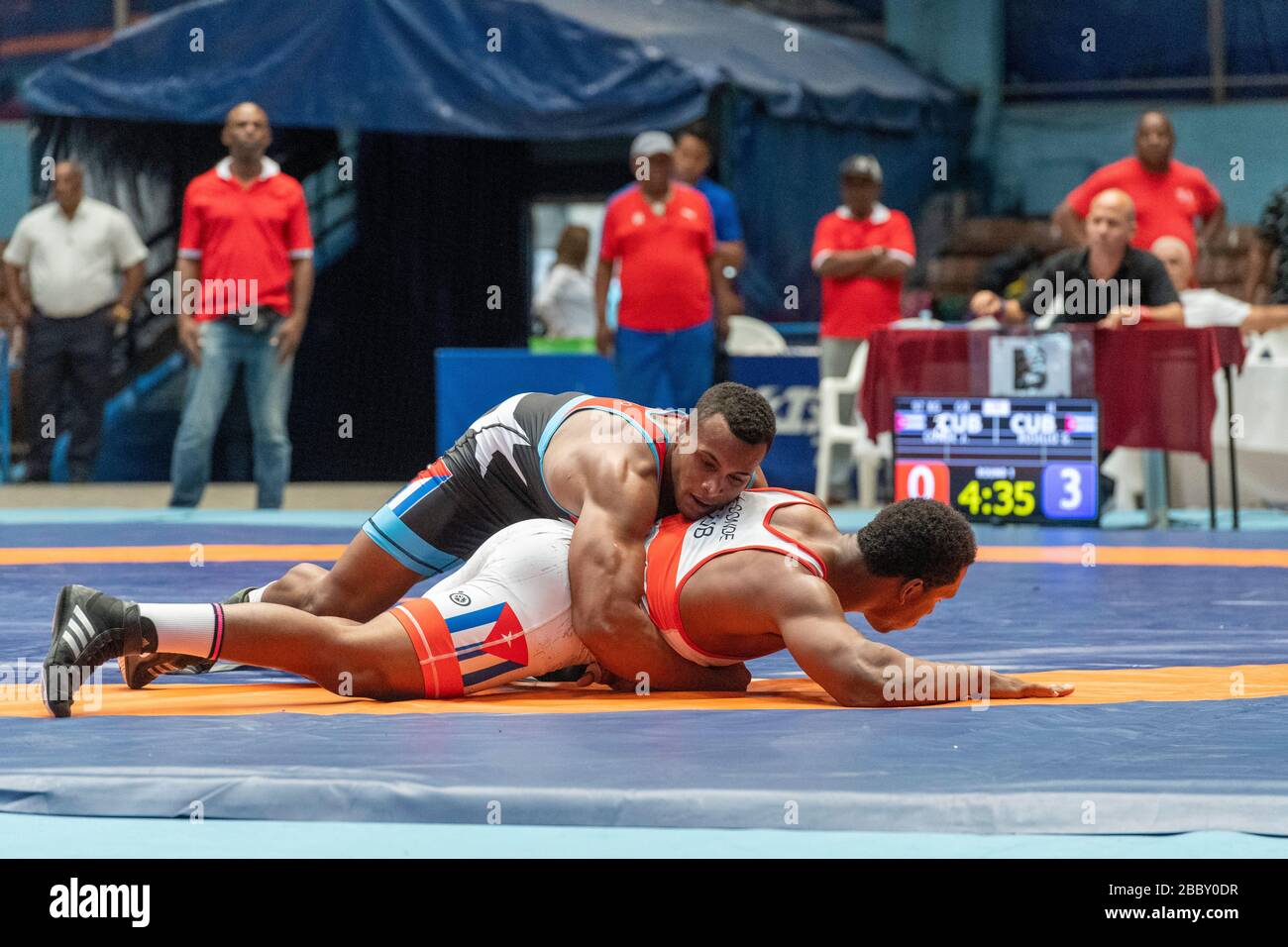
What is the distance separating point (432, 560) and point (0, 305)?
30.3 feet

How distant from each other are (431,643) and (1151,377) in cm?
495

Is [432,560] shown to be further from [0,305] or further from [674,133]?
[0,305]

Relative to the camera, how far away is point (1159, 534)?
792 centimetres

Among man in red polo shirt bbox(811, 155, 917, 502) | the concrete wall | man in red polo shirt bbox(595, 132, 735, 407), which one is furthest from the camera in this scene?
the concrete wall

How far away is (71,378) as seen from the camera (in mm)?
11211

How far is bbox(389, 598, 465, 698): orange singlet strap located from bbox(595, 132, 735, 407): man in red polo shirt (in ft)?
15.9

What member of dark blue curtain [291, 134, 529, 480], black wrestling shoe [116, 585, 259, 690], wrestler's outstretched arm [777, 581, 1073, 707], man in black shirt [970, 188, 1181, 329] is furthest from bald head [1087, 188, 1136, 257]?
black wrestling shoe [116, 585, 259, 690]

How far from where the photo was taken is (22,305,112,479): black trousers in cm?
Result: 1105

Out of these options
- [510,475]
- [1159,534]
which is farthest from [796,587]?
[1159,534]

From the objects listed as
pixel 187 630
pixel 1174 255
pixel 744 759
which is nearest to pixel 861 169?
pixel 1174 255

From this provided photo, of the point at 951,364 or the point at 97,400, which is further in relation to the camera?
the point at 97,400

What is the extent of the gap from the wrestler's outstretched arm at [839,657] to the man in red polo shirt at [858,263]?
5.65 metres

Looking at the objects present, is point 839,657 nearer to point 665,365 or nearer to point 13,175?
point 665,365

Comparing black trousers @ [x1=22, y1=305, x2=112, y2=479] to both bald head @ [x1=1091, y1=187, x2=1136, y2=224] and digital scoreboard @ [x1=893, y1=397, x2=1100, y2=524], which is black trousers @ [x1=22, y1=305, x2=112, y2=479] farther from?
bald head @ [x1=1091, y1=187, x2=1136, y2=224]
